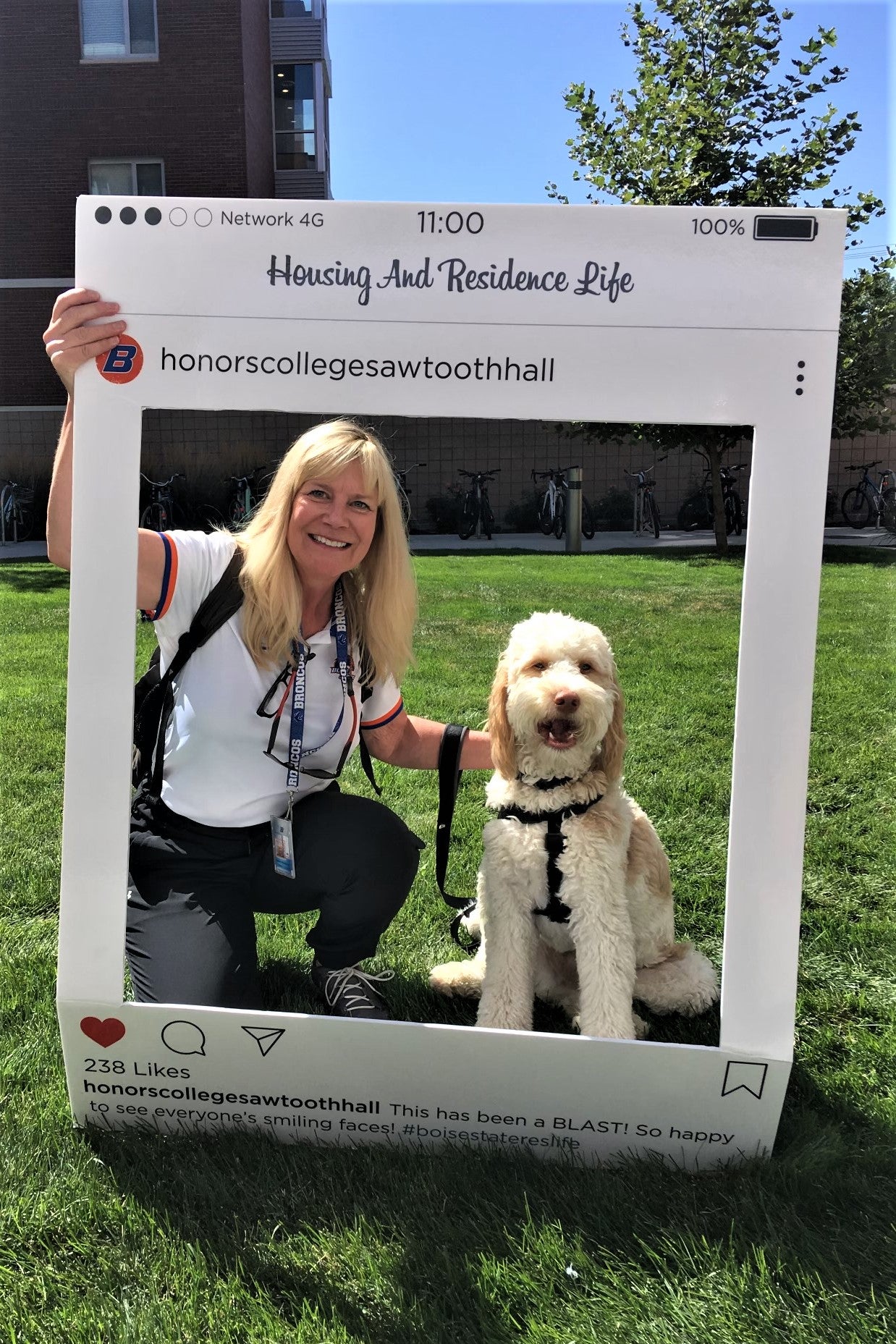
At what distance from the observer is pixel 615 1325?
5.42 ft

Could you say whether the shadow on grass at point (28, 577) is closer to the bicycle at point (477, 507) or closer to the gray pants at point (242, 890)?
the gray pants at point (242, 890)

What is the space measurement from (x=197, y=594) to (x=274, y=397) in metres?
0.56

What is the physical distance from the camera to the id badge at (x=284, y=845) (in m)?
2.32

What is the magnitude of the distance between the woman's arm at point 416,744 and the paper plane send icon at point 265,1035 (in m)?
0.81

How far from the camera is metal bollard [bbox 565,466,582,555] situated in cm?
219

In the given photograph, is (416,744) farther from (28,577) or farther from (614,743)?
(28,577)

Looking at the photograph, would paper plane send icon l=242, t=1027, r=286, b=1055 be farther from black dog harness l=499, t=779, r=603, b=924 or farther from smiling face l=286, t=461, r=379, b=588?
smiling face l=286, t=461, r=379, b=588

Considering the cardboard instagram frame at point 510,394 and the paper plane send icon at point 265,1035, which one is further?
the paper plane send icon at point 265,1035

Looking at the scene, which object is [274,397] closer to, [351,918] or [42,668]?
[351,918]

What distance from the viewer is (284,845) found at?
233 centimetres

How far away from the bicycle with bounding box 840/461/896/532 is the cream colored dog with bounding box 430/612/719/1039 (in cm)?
67

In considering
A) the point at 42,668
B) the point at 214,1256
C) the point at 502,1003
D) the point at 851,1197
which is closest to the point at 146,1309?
the point at 214,1256

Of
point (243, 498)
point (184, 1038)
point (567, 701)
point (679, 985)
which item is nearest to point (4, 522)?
point (243, 498)

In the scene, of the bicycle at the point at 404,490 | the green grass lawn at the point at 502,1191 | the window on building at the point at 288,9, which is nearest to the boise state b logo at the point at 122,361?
the bicycle at the point at 404,490
